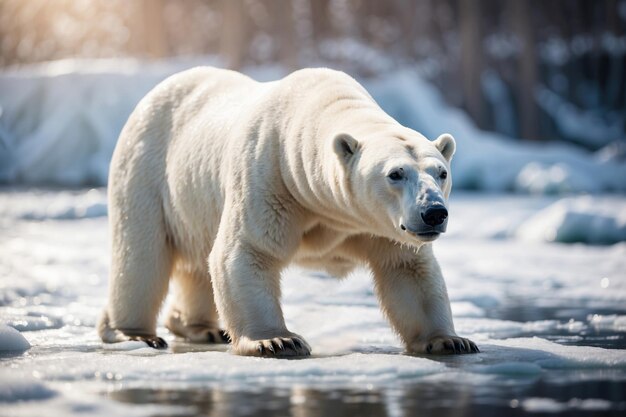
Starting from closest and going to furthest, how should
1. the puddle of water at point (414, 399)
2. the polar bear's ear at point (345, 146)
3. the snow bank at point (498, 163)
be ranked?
the puddle of water at point (414, 399) → the polar bear's ear at point (345, 146) → the snow bank at point (498, 163)

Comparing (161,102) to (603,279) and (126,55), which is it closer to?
(603,279)

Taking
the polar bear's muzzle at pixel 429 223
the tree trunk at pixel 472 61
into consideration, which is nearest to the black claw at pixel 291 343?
the polar bear's muzzle at pixel 429 223

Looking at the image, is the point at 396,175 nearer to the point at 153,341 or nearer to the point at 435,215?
the point at 435,215

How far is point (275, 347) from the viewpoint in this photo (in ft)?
14.3

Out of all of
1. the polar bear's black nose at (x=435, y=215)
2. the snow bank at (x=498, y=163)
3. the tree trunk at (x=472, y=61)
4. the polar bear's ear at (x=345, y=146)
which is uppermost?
the tree trunk at (x=472, y=61)

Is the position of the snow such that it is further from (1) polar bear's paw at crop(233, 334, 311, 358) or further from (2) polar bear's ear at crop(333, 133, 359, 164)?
(2) polar bear's ear at crop(333, 133, 359, 164)

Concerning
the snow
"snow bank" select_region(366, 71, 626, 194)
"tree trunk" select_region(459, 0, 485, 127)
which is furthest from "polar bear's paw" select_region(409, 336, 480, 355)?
"tree trunk" select_region(459, 0, 485, 127)

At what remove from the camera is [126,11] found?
3950cm

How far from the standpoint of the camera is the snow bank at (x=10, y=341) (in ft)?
15.3

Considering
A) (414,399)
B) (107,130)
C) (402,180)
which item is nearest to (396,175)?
(402,180)

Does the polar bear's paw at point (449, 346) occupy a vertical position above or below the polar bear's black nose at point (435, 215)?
below

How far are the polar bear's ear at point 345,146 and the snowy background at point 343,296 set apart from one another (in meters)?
0.79

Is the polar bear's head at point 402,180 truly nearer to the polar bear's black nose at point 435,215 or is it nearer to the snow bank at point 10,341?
the polar bear's black nose at point 435,215

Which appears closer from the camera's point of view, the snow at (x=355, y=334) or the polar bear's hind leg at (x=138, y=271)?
the snow at (x=355, y=334)
